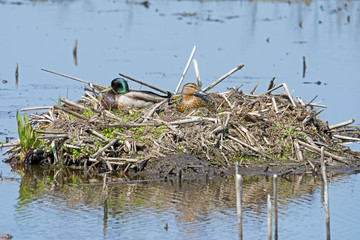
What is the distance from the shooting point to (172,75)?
17750 millimetres

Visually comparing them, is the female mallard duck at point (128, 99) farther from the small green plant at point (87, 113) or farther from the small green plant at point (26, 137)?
the small green plant at point (26, 137)

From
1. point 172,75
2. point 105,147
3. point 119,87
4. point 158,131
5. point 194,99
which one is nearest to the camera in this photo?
point 105,147

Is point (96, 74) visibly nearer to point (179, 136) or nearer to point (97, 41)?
point (97, 41)

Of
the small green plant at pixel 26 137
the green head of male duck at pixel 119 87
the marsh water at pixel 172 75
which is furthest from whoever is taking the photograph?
the green head of male duck at pixel 119 87

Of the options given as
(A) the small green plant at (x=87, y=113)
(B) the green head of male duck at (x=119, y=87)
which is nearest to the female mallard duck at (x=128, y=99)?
(B) the green head of male duck at (x=119, y=87)

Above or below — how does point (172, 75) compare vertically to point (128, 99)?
below

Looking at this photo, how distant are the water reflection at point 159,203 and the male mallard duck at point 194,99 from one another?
141cm

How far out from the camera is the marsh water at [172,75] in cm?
804

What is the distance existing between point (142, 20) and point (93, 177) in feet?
63.3

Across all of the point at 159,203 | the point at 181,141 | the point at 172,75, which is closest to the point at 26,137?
the point at 181,141

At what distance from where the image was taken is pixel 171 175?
987 cm

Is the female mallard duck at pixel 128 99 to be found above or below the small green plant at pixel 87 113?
above

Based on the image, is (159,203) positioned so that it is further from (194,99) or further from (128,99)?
(128,99)

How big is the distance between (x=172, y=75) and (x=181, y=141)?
7.69 meters
